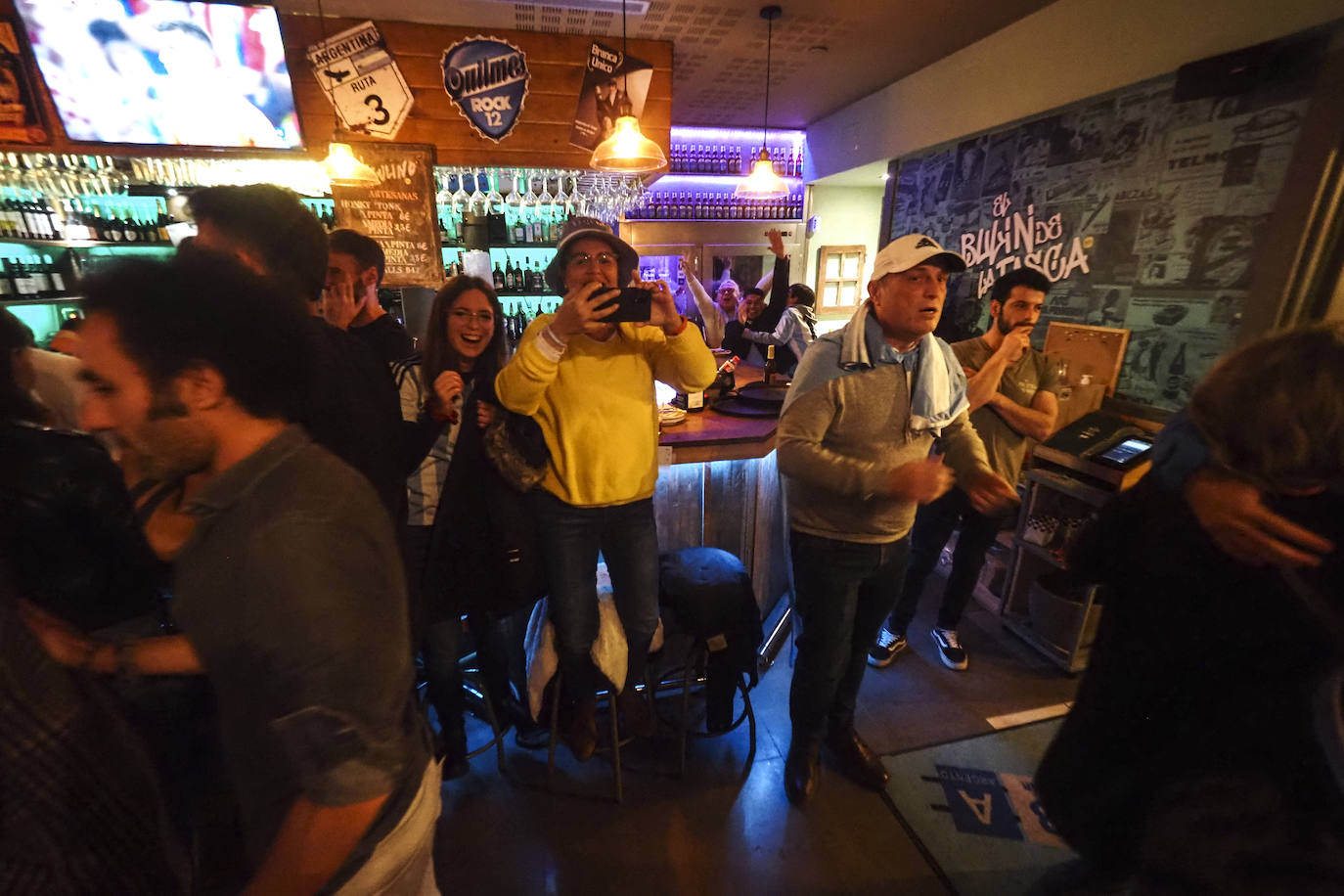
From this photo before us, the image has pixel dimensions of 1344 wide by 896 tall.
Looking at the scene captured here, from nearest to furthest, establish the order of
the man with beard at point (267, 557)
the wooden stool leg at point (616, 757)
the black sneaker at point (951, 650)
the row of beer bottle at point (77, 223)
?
the man with beard at point (267, 557) → the wooden stool leg at point (616, 757) → the black sneaker at point (951, 650) → the row of beer bottle at point (77, 223)

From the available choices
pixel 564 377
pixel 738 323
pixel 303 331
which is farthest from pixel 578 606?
pixel 738 323

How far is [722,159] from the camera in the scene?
6.89 metres

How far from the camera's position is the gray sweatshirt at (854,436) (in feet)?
5.73

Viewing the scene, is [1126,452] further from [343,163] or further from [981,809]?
[343,163]

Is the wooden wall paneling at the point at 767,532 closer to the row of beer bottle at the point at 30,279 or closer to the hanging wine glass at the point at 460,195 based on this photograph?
the hanging wine glass at the point at 460,195

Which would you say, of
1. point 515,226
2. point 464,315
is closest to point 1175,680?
point 464,315

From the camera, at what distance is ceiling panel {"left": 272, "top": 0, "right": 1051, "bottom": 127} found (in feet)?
11.2

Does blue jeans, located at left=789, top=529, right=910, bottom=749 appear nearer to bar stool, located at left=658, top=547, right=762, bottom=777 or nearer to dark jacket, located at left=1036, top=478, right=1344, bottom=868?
bar stool, located at left=658, top=547, right=762, bottom=777

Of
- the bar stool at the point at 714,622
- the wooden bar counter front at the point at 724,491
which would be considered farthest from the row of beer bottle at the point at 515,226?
the bar stool at the point at 714,622

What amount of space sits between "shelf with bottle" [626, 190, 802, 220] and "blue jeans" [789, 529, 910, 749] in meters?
5.87

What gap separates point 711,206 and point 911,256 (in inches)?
230

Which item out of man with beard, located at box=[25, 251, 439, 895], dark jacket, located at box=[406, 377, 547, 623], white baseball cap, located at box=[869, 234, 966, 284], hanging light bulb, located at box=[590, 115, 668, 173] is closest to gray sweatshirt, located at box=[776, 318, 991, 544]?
white baseball cap, located at box=[869, 234, 966, 284]

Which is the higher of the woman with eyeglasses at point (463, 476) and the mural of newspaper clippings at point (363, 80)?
the mural of newspaper clippings at point (363, 80)

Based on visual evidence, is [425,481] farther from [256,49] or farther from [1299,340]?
[256,49]
